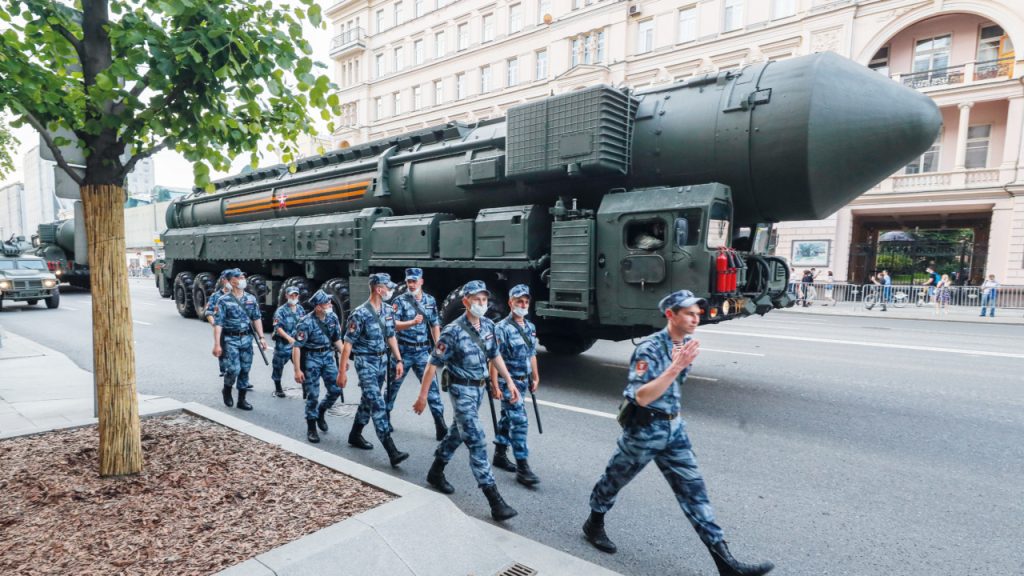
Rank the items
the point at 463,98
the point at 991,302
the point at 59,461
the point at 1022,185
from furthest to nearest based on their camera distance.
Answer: the point at 463,98, the point at 1022,185, the point at 991,302, the point at 59,461

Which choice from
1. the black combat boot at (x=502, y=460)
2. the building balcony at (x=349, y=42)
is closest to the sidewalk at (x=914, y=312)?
the black combat boot at (x=502, y=460)

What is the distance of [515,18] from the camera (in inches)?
1351

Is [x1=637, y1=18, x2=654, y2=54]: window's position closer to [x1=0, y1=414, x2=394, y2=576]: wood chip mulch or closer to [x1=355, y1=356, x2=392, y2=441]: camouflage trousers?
[x1=355, y1=356, x2=392, y2=441]: camouflage trousers

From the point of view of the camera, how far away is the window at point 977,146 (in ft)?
75.2

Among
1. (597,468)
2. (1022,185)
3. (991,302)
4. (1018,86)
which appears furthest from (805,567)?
(1018,86)

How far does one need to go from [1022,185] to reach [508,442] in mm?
25487

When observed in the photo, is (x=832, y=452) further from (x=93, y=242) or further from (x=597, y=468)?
(x=93, y=242)

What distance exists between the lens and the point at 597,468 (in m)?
4.47

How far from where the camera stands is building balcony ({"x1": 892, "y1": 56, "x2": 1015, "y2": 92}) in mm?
21406

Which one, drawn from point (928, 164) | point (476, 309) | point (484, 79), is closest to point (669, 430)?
point (476, 309)

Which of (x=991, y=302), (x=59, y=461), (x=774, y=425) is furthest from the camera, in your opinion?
(x=991, y=302)

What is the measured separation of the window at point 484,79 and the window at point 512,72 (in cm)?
168

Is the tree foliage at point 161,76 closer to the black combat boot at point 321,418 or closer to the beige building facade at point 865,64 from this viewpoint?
the black combat boot at point 321,418

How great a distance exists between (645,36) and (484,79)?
11.4 m
